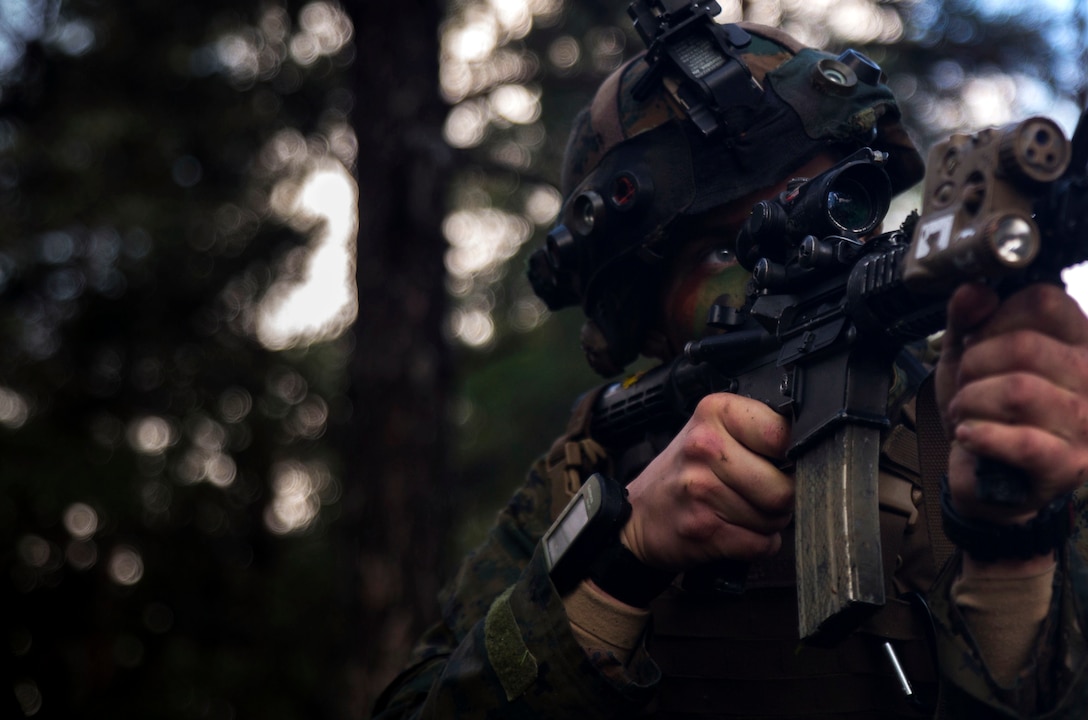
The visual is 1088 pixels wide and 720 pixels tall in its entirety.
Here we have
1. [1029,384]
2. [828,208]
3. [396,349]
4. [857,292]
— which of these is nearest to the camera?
[1029,384]

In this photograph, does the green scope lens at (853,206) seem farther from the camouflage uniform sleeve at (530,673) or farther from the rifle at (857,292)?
the camouflage uniform sleeve at (530,673)

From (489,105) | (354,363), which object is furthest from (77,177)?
(354,363)

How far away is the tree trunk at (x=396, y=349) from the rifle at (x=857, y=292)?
9.19 feet

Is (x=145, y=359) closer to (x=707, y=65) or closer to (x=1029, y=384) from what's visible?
(x=707, y=65)

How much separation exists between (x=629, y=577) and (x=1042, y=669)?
826mm

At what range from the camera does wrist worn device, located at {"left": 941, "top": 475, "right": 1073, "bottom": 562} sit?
180 cm

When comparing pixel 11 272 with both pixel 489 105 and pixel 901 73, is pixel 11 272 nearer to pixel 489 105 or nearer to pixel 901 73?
pixel 489 105

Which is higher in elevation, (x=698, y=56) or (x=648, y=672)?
(x=698, y=56)

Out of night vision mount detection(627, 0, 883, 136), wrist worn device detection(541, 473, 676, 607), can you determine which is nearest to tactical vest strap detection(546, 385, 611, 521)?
wrist worn device detection(541, 473, 676, 607)

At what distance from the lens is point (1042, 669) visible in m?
1.90

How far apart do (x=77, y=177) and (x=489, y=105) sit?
4.16 meters

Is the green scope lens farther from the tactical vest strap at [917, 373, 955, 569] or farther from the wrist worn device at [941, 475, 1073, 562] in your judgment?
the wrist worn device at [941, 475, 1073, 562]

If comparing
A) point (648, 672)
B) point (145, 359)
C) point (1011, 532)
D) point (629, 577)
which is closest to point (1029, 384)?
point (1011, 532)

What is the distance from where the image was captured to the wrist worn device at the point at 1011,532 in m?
1.80
